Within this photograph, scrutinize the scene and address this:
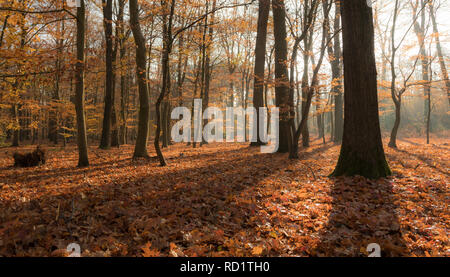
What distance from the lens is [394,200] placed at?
4297 millimetres

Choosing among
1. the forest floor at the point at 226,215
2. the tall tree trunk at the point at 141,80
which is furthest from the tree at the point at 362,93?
the tall tree trunk at the point at 141,80

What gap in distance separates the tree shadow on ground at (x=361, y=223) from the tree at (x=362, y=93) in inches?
29.2

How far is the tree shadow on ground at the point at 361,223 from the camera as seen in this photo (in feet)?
9.07

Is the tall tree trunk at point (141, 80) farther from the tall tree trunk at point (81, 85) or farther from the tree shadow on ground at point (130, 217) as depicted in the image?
the tree shadow on ground at point (130, 217)

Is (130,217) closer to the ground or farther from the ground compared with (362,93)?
closer to the ground

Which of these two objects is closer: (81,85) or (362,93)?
(362,93)

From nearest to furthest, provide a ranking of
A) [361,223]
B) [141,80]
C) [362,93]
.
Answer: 1. [361,223]
2. [362,93]
3. [141,80]

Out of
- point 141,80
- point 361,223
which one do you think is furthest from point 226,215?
point 141,80

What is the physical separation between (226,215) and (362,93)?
14.9 feet

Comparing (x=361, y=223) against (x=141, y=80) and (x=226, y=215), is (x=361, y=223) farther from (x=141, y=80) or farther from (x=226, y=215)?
(x=141, y=80)

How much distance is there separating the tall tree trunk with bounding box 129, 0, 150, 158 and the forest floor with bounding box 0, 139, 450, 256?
389 centimetres

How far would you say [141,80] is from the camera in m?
9.41
